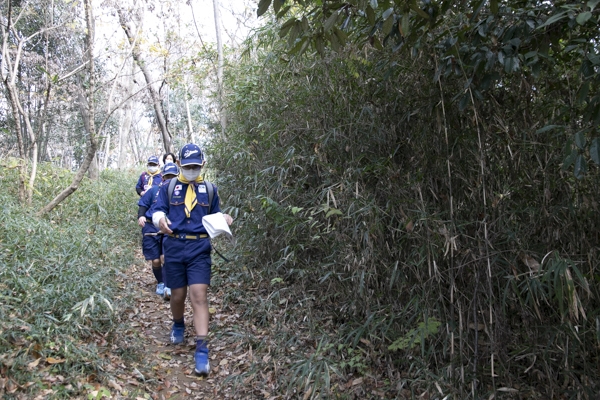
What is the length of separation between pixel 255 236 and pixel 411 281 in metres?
2.59

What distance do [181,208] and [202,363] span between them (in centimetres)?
141

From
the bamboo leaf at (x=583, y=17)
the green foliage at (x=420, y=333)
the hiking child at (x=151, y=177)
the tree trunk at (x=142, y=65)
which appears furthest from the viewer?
the tree trunk at (x=142, y=65)

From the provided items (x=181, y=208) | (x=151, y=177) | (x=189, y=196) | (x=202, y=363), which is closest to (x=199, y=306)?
(x=202, y=363)

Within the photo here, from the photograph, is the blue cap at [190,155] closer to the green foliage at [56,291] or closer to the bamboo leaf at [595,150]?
→ the green foliage at [56,291]

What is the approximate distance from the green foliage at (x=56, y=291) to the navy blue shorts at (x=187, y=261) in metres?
0.61

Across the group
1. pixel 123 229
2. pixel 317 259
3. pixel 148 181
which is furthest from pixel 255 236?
pixel 123 229

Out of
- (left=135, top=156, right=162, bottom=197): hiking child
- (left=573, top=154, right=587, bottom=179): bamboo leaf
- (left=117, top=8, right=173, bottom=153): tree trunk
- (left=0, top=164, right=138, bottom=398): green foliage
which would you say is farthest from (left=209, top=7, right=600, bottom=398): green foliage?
(left=117, top=8, right=173, bottom=153): tree trunk

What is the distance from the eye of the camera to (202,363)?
3795 mm

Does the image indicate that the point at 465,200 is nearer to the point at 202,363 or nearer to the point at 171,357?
the point at 202,363

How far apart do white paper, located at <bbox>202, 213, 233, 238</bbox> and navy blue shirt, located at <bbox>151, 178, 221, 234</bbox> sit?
0.15 metres

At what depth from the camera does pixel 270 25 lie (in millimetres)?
5031

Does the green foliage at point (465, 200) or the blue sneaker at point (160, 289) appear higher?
the green foliage at point (465, 200)

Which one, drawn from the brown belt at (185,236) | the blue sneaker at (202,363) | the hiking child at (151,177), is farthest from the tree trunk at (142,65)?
the blue sneaker at (202,363)

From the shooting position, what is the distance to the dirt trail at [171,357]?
352cm
